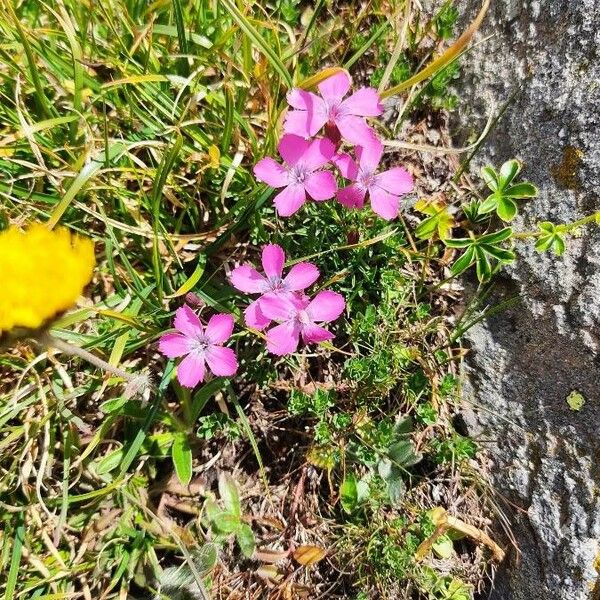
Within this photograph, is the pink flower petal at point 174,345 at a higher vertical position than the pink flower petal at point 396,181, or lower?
lower

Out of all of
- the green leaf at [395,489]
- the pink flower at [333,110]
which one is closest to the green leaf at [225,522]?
the green leaf at [395,489]

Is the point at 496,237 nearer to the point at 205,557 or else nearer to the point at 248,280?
the point at 248,280

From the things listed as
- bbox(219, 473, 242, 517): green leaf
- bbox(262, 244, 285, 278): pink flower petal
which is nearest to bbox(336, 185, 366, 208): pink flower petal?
bbox(262, 244, 285, 278): pink flower petal

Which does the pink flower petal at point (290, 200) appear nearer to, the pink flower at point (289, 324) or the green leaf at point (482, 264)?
the pink flower at point (289, 324)

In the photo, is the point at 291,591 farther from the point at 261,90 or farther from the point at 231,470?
the point at 261,90

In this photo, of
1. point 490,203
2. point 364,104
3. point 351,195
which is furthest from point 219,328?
point 490,203

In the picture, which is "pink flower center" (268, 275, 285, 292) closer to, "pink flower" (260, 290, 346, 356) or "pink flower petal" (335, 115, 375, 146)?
"pink flower" (260, 290, 346, 356)

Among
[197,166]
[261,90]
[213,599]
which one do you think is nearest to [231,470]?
[213,599]

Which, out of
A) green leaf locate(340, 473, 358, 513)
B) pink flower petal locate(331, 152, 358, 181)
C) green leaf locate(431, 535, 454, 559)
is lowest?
green leaf locate(431, 535, 454, 559)

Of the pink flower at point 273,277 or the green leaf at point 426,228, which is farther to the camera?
the green leaf at point 426,228
